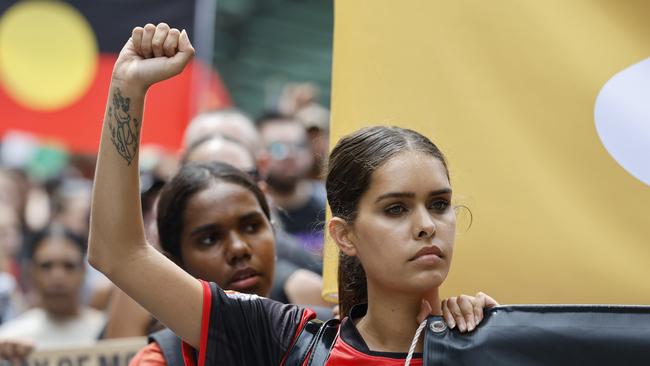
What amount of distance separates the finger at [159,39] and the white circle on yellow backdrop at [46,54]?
4300mm

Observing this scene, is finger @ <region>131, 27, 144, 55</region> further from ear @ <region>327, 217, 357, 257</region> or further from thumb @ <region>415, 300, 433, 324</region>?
thumb @ <region>415, 300, 433, 324</region>

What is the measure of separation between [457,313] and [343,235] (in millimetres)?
333

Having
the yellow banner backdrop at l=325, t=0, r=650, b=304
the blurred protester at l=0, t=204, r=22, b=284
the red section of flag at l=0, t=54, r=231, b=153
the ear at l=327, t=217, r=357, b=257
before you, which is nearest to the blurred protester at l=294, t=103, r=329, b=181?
the red section of flag at l=0, t=54, r=231, b=153

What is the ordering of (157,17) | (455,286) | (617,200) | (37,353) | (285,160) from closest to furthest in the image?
(617,200) → (455,286) → (37,353) → (285,160) → (157,17)

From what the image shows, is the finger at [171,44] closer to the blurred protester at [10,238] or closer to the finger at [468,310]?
the finger at [468,310]

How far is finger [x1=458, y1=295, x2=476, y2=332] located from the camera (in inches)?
79.2

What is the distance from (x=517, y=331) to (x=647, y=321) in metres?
0.24

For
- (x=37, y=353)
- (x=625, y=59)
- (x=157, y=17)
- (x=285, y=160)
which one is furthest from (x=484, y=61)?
(x=157, y=17)

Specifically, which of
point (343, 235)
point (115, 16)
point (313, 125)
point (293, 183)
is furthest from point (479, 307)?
point (115, 16)

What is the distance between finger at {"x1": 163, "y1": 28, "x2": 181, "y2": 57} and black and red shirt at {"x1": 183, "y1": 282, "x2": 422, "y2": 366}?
1.64ft

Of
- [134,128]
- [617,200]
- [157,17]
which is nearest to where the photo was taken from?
[134,128]

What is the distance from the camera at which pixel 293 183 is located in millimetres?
4820

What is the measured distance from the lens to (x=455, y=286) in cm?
243

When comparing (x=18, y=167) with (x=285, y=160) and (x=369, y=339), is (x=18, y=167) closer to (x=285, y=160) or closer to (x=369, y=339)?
(x=285, y=160)
